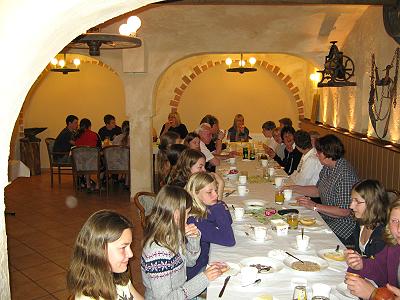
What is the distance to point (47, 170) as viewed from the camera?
38.2ft

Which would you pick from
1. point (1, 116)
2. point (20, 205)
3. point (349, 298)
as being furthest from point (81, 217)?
point (1, 116)

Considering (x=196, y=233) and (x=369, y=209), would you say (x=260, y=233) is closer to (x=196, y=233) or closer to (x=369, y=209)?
(x=196, y=233)

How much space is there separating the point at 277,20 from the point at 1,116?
6625 millimetres

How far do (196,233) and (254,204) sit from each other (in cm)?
135

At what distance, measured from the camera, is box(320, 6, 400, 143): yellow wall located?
5.58 m

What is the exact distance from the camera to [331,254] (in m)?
2.98

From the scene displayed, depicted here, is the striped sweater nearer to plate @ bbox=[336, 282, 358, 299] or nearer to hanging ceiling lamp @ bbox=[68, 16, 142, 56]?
plate @ bbox=[336, 282, 358, 299]

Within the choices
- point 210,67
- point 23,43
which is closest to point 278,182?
point 23,43

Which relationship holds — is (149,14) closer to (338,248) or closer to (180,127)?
(180,127)

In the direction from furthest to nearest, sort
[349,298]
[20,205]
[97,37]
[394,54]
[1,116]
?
1. [20,205]
2. [394,54]
3. [97,37]
4. [349,298]
5. [1,116]

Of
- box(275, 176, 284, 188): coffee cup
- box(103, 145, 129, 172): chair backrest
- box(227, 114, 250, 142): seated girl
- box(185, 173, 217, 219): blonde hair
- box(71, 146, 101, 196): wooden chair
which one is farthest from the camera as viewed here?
box(227, 114, 250, 142): seated girl

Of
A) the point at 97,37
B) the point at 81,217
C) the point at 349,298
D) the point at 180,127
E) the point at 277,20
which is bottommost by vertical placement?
the point at 81,217

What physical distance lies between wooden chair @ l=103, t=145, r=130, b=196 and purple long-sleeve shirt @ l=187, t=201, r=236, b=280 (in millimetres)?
5271

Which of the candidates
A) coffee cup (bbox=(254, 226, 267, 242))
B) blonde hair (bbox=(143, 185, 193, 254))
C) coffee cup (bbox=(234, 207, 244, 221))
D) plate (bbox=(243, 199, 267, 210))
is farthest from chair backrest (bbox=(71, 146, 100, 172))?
blonde hair (bbox=(143, 185, 193, 254))
